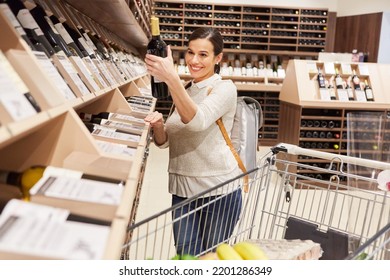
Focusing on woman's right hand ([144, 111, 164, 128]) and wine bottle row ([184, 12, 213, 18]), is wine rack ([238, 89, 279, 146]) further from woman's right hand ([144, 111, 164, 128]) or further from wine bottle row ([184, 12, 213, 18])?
woman's right hand ([144, 111, 164, 128])

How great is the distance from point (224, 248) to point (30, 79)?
2.71 feet

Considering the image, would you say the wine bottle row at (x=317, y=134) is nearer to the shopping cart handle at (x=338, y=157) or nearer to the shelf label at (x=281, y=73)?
the shopping cart handle at (x=338, y=157)

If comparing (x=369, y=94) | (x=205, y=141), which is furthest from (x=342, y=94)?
(x=205, y=141)

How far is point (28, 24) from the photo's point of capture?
1.41m

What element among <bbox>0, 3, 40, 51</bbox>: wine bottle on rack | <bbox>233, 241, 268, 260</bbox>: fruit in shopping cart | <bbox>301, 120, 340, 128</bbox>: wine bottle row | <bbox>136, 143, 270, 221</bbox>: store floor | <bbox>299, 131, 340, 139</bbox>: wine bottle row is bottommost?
<bbox>136, 143, 270, 221</bbox>: store floor

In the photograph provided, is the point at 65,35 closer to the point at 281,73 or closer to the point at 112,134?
the point at 112,134

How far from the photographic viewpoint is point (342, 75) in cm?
558

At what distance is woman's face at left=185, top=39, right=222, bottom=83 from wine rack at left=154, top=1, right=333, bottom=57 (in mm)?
6971

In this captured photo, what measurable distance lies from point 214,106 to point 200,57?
11.2 inches

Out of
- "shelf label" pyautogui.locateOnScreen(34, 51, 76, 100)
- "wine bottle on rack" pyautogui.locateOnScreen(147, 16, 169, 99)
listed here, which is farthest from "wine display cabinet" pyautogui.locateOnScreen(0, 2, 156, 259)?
"wine bottle on rack" pyautogui.locateOnScreen(147, 16, 169, 99)

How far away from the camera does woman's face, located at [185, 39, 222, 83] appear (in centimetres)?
197
